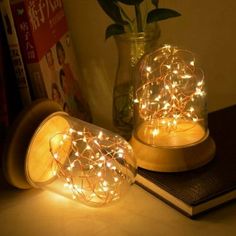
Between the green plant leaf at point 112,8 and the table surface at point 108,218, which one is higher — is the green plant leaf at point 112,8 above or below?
above

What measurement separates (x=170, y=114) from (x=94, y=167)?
19 centimetres

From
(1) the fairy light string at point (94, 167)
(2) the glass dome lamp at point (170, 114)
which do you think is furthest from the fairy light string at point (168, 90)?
(1) the fairy light string at point (94, 167)

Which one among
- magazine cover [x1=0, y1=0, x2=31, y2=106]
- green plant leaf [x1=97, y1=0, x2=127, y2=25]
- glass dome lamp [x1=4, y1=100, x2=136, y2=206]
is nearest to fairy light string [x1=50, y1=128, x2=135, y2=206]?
glass dome lamp [x1=4, y1=100, x2=136, y2=206]

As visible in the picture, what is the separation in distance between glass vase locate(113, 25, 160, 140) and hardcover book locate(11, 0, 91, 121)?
0.30ft

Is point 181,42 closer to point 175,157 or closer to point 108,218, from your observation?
point 175,157

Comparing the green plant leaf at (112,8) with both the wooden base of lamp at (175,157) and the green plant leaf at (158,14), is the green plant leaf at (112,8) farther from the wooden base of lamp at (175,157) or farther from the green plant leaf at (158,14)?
the wooden base of lamp at (175,157)

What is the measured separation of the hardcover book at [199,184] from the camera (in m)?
0.66

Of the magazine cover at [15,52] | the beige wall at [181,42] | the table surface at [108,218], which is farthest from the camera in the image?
the beige wall at [181,42]

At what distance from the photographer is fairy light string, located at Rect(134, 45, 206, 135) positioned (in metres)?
0.83

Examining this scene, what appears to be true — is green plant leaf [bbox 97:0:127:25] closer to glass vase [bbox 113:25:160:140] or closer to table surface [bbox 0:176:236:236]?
glass vase [bbox 113:25:160:140]

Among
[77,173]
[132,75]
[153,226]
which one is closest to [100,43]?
[132,75]

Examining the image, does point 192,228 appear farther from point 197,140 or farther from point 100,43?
point 100,43

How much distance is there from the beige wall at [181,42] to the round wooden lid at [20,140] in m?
0.29

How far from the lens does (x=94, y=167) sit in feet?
2.38
